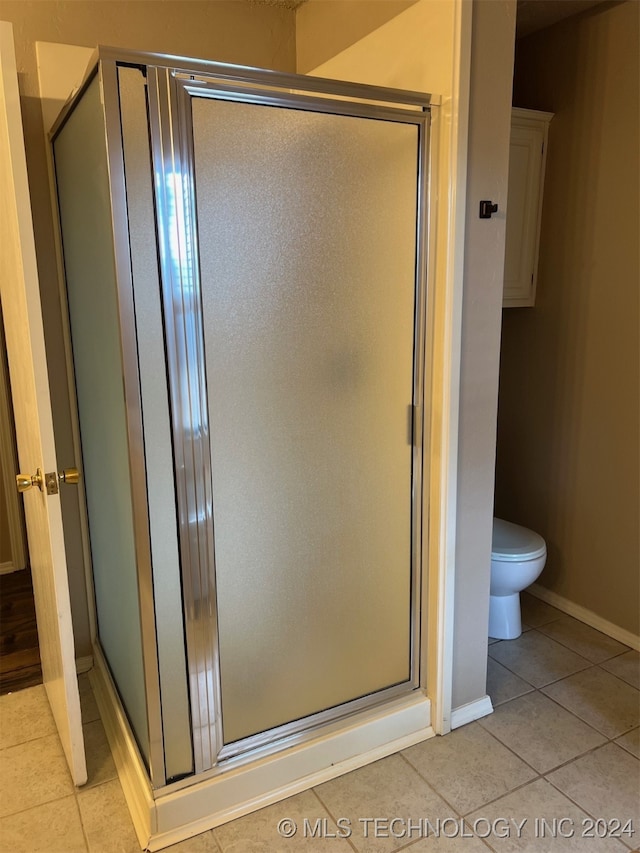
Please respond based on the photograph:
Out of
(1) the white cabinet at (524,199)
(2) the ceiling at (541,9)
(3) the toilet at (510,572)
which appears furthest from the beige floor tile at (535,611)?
(2) the ceiling at (541,9)

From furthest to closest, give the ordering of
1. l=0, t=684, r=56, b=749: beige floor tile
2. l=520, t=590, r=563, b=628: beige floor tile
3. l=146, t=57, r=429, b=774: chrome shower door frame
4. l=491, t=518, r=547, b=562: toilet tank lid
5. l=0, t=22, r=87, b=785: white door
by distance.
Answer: l=520, t=590, r=563, b=628: beige floor tile < l=491, t=518, r=547, b=562: toilet tank lid < l=0, t=684, r=56, b=749: beige floor tile < l=0, t=22, r=87, b=785: white door < l=146, t=57, r=429, b=774: chrome shower door frame

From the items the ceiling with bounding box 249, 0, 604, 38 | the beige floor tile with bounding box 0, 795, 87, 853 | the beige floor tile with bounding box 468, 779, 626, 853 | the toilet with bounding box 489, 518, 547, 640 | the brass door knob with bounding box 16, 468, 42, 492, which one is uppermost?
the ceiling with bounding box 249, 0, 604, 38

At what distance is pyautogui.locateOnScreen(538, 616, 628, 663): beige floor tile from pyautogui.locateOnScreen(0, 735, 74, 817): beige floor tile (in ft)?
6.18

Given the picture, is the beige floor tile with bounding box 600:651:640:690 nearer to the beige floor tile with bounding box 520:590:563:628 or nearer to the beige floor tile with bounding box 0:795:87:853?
the beige floor tile with bounding box 520:590:563:628

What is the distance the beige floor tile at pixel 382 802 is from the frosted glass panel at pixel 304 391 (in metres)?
0.22

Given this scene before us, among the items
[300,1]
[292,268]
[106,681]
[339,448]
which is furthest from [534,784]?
[300,1]

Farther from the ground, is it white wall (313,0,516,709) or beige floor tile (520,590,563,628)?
white wall (313,0,516,709)

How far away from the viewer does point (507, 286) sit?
8.97ft

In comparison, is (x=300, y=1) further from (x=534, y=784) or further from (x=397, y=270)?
(x=534, y=784)

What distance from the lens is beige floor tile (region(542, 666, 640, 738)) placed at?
7.01 feet

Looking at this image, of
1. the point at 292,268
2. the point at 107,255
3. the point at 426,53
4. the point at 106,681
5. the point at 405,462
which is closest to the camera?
the point at 107,255

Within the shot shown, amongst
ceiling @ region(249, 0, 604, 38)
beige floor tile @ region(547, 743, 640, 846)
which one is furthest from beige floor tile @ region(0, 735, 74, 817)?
ceiling @ region(249, 0, 604, 38)

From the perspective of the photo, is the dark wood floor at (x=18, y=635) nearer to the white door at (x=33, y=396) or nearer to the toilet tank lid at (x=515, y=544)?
the white door at (x=33, y=396)

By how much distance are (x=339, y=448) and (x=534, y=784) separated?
1.14m
